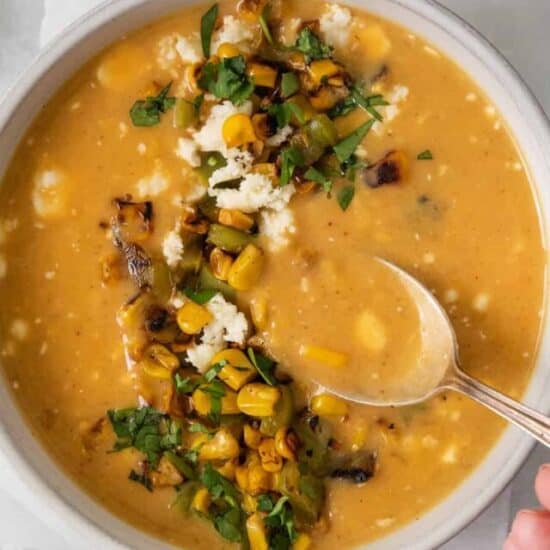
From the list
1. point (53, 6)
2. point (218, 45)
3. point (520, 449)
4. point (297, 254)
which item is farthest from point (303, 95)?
point (520, 449)

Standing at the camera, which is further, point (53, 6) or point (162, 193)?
point (53, 6)

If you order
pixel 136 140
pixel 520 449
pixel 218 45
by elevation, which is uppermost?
pixel 218 45

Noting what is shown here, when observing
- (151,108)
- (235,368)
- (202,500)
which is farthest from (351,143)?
(202,500)

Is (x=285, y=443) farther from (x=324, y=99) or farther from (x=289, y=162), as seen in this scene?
(x=324, y=99)

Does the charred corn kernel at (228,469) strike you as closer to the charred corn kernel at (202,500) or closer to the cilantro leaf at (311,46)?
the charred corn kernel at (202,500)

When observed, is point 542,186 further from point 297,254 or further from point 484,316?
point 297,254

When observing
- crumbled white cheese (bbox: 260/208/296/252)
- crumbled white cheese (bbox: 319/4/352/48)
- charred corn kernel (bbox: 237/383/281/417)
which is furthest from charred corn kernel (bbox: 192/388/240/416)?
crumbled white cheese (bbox: 319/4/352/48)

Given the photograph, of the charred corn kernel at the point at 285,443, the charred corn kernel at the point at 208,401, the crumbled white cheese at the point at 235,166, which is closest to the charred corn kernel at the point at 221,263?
the crumbled white cheese at the point at 235,166
